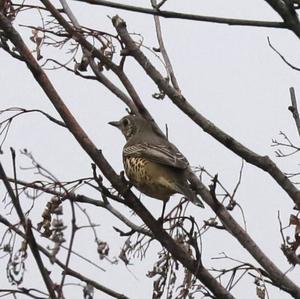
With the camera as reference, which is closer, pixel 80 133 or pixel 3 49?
pixel 80 133

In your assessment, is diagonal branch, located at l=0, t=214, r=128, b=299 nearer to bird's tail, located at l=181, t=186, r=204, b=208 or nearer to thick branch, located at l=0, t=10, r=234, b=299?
thick branch, located at l=0, t=10, r=234, b=299

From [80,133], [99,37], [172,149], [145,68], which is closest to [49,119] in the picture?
[80,133]

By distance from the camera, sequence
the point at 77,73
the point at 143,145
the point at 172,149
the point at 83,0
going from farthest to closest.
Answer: the point at 143,145, the point at 172,149, the point at 77,73, the point at 83,0

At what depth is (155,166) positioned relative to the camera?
6.06 meters

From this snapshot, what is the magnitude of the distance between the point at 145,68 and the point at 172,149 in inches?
64.9

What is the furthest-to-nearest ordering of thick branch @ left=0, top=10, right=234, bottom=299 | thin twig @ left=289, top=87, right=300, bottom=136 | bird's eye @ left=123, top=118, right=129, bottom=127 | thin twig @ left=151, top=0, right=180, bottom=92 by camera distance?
bird's eye @ left=123, top=118, right=129, bottom=127 < thin twig @ left=151, top=0, right=180, bottom=92 < thin twig @ left=289, top=87, right=300, bottom=136 < thick branch @ left=0, top=10, right=234, bottom=299

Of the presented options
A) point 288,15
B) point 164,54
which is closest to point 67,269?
point 288,15

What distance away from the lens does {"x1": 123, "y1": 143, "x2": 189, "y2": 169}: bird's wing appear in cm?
581

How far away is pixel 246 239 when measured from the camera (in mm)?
4340

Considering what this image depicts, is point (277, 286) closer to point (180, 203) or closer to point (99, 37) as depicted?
point (180, 203)

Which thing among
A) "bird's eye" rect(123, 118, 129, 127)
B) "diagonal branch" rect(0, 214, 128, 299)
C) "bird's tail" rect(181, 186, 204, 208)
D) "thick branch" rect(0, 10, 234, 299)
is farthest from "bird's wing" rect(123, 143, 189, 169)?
"diagonal branch" rect(0, 214, 128, 299)

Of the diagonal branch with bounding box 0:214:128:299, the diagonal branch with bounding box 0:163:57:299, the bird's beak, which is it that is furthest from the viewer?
the bird's beak

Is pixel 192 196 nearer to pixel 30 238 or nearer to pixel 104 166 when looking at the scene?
pixel 104 166

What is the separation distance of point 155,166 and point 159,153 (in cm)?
11
